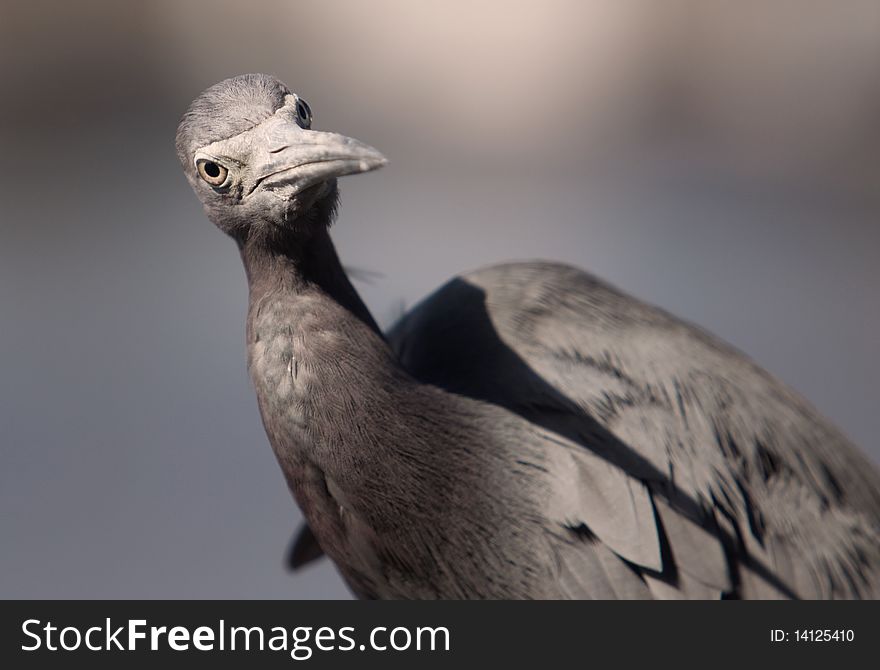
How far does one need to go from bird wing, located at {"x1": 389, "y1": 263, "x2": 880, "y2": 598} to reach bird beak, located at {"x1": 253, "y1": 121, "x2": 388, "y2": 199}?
19.0 inches

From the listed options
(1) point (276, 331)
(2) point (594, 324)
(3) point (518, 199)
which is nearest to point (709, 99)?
(3) point (518, 199)

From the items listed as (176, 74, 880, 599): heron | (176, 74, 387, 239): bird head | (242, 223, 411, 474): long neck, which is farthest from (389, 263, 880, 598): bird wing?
(176, 74, 387, 239): bird head

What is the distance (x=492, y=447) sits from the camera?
1.55 metres

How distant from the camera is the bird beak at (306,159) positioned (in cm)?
129

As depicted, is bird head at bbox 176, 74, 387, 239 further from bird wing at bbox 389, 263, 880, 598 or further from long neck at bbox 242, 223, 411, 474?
bird wing at bbox 389, 263, 880, 598

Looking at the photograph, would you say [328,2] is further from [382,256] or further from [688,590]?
[688,590]

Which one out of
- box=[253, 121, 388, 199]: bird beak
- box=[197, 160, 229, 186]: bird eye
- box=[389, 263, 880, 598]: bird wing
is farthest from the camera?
box=[389, 263, 880, 598]: bird wing

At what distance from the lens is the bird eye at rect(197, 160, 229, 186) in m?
1.40

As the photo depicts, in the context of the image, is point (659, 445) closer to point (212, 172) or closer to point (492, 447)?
point (492, 447)

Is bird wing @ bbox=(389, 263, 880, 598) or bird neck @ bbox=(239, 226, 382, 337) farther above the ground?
bird neck @ bbox=(239, 226, 382, 337)

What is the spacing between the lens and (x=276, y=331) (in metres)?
1.49

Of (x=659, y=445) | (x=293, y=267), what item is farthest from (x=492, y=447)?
(x=293, y=267)

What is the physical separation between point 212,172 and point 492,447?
22.1 inches

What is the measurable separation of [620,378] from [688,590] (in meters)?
0.34
